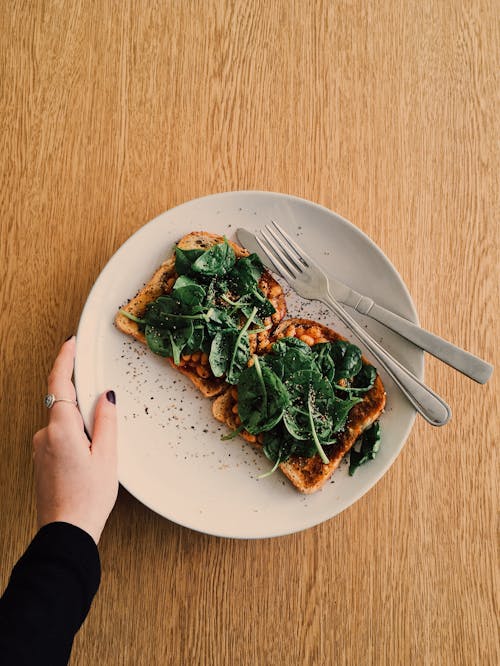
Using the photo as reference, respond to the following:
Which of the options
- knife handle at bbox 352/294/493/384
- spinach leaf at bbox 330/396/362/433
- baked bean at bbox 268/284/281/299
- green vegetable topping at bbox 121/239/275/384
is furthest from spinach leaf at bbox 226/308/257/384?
knife handle at bbox 352/294/493/384

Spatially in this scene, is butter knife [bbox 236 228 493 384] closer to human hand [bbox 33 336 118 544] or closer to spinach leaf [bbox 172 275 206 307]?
spinach leaf [bbox 172 275 206 307]

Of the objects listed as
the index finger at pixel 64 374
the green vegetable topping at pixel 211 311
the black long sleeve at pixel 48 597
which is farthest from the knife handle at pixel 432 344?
the black long sleeve at pixel 48 597

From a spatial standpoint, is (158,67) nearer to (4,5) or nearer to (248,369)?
(4,5)

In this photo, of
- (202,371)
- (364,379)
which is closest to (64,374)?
(202,371)

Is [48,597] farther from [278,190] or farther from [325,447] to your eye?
[278,190]

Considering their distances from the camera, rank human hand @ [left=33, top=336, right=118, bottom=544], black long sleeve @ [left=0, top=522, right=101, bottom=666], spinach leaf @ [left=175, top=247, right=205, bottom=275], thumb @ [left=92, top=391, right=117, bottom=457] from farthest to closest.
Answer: spinach leaf @ [left=175, top=247, right=205, bottom=275], thumb @ [left=92, top=391, right=117, bottom=457], human hand @ [left=33, top=336, right=118, bottom=544], black long sleeve @ [left=0, top=522, right=101, bottom=666]

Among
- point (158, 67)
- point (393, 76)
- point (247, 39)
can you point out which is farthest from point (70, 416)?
point (393, 76)
